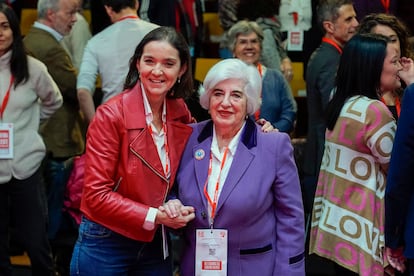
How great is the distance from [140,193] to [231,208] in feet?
Answer: 1.16

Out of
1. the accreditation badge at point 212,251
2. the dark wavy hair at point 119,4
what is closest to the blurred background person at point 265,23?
the dark wavy hair at point 119,4

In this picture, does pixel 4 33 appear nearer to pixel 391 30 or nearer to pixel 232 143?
pixel 232 143

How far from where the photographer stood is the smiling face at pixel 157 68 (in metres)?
3.29

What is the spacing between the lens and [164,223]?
3.20 m

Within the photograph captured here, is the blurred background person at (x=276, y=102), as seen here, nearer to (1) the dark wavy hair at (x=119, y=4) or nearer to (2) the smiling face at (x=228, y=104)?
(1) the dark wavy hair at (x=119, y=4)

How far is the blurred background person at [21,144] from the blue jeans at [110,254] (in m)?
1.52

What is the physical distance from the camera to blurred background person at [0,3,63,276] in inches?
186

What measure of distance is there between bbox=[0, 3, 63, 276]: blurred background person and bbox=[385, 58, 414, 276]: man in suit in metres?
2.17

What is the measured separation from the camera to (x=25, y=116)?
4.81m

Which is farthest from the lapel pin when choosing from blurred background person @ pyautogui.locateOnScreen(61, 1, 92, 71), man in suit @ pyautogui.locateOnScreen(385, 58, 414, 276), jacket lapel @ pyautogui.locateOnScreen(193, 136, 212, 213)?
blurred background person @ pyautogui.locateOnScreen(61, 1, 92, 71)

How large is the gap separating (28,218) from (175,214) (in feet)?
6.35

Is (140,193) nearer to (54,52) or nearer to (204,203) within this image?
(204,203)

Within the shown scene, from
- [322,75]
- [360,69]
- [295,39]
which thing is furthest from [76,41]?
[360,69]

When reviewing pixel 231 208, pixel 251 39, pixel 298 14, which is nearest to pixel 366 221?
pixel 231 208
